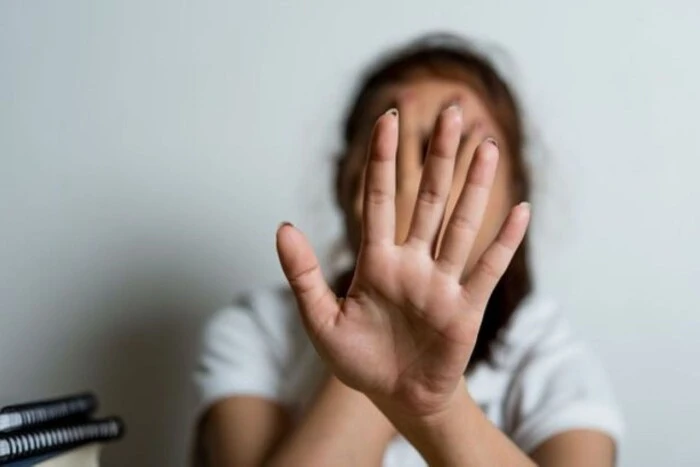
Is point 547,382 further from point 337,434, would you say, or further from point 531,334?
point 337,434

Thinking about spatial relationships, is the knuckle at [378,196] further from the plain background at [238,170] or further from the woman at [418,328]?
the plain background at [238,170]

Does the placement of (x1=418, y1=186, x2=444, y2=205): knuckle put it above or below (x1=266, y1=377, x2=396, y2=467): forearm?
above

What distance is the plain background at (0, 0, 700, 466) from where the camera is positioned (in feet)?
3.41

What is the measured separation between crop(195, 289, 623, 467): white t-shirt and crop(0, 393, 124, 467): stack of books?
0.12m

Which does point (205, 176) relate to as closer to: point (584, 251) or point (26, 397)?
point (26, 397)

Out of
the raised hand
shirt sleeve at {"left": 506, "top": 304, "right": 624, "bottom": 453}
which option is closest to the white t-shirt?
shirt sleeve at {"left": 506, "top": 304, "right": 624, "bottom": 453}

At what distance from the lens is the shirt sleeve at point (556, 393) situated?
786 millimetres

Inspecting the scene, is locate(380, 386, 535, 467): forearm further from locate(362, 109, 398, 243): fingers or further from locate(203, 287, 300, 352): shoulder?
locate(203, 287, 300, 352): shoulder

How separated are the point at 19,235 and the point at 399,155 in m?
0.46

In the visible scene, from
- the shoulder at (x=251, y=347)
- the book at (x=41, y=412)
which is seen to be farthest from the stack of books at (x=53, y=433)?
the shoulder at (x=251, y=347)

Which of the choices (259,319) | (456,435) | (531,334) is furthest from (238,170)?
(456,435)

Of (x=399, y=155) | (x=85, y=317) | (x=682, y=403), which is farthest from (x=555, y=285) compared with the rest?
(x=85, y=317)

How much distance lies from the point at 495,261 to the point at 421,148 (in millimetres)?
334

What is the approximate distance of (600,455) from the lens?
2.52 feet
